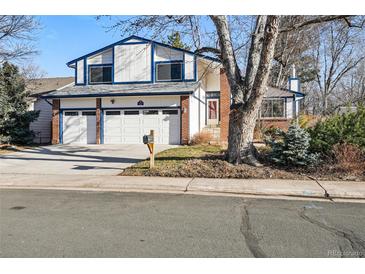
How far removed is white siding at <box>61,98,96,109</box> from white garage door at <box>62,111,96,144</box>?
16.3 inches

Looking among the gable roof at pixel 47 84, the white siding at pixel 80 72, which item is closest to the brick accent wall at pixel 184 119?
the white siding at pixel 80 72

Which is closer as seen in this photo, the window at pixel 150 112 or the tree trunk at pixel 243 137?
the tree trunk at pixel 243 137

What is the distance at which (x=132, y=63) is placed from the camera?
20.8m

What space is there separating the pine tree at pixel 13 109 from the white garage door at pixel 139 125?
5739 mm

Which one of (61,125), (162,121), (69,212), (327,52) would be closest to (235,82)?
(69,212)

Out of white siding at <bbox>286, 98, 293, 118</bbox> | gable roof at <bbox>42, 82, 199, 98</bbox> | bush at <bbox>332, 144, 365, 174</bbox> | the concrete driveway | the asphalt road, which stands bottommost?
the asphalt road

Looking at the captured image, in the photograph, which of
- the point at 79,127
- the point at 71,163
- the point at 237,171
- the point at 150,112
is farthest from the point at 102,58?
the point at 237,171

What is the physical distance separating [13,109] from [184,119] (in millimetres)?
11669

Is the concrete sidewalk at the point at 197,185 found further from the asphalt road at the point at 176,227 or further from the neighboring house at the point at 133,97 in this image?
the neighboring house at the point at 133,97

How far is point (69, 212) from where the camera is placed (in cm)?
588

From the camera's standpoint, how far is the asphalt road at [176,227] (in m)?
3.96

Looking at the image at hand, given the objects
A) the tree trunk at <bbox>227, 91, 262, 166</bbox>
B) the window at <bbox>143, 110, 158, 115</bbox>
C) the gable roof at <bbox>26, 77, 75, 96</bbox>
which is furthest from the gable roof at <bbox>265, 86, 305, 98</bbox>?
the gable roof at <bbox>26, 77, 75, 96</bbox>

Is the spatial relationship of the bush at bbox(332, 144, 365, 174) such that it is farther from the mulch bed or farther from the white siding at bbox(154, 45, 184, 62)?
the white siding at bbox(154, 45, 184, 62)

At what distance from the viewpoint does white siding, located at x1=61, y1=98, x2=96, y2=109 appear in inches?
797
